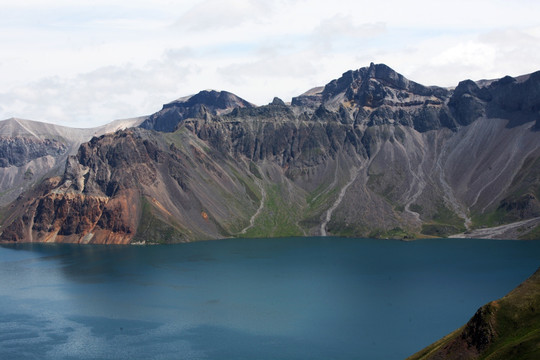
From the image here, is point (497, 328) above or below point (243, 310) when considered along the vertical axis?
above

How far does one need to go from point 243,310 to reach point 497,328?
3096 inches

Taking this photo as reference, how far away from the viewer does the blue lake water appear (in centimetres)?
11425

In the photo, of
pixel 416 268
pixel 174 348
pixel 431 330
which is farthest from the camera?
pixel 416 268

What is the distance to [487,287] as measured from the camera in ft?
531

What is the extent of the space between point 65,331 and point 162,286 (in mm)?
48747

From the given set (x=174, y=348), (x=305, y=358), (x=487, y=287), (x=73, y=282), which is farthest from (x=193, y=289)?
(x=487, y=287)

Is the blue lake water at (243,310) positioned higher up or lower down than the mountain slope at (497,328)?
lower down

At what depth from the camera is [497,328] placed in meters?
75.2

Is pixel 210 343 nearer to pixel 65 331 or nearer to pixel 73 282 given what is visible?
pixel 65 331

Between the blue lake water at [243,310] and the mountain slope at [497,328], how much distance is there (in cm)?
3136

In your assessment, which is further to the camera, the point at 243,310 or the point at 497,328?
the point at 243,310

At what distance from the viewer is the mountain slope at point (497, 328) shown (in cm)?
7331

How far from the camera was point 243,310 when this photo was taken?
14300 centimetres

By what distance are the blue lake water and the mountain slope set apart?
3136cm
